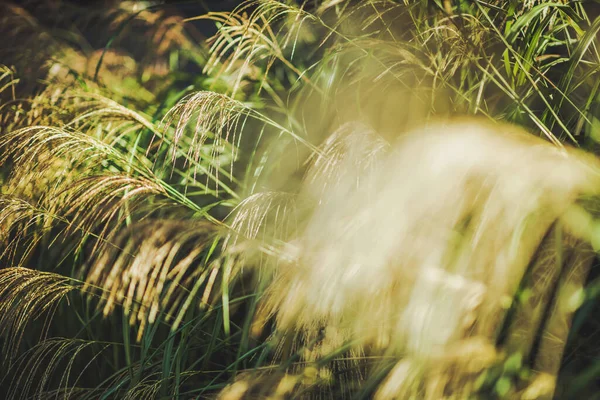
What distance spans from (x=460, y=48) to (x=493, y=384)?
615mm

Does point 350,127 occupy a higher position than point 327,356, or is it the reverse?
point 350,127

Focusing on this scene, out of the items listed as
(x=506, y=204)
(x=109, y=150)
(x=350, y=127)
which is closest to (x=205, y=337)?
(x=109, y=150)

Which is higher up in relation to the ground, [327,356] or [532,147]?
[532,147]

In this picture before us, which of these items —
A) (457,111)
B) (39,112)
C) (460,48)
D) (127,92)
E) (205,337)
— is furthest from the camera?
(127,92)

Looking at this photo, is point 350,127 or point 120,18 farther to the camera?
point 120,18

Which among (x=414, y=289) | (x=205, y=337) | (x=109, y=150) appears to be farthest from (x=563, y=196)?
(x=205, y=337)

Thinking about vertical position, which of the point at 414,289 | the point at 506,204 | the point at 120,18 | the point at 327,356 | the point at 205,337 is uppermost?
the point at 120,18

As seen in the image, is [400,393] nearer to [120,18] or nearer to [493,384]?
[493,384]

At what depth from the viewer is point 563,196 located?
0.75m

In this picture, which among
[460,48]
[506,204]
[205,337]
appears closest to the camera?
[506,204]

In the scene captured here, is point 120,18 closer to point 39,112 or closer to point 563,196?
point 39,112

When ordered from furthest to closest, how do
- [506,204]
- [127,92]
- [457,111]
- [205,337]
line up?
[127,92] → [205,337] → [457,111] → [506,204]

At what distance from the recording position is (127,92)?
1.77 meters

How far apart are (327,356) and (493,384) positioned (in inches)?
9.9
